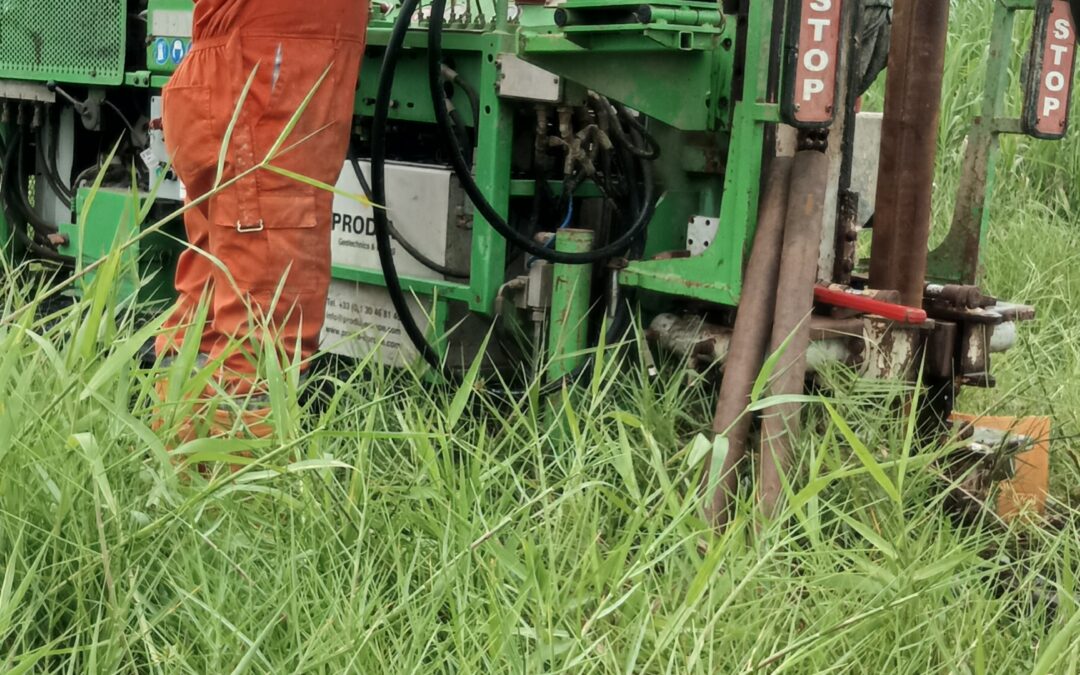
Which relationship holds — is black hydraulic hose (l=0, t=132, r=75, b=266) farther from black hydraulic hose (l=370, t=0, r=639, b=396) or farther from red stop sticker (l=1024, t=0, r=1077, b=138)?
red stop sticker (l=1024, t=0, r=1077, b=138)

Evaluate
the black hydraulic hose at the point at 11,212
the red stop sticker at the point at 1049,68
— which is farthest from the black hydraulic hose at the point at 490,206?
the black hydraulic hose at the point at 11,212

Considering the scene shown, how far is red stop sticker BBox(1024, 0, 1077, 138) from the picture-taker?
3.05 metres

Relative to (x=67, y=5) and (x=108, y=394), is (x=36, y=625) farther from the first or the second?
(x=67, y=5)

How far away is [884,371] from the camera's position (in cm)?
289

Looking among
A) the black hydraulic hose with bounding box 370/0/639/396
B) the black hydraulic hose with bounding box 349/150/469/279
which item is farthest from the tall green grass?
the black hydraulic hose with bounding box 349/150/469/279

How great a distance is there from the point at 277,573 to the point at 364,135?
1803 mm

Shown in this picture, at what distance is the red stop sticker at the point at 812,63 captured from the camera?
260 centimetres

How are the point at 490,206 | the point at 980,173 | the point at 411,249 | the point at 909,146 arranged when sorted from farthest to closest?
the point at 411,249, the point at 980,173, the point at 490,206, the point at 909,146

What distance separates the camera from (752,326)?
269cm

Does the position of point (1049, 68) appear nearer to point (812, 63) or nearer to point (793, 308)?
point (812, 63)

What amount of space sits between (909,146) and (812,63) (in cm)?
51

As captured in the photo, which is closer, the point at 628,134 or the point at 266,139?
the point at 266,139

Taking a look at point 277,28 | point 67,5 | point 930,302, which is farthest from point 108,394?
point 67,5

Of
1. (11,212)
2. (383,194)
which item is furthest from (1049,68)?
(11,212)
